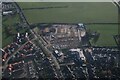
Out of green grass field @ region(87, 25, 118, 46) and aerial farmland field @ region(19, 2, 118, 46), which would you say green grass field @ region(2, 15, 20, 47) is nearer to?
aerial farmland field @ region(19, 2, 118, 46)

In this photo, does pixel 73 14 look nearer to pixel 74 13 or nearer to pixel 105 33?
pixel 74 13

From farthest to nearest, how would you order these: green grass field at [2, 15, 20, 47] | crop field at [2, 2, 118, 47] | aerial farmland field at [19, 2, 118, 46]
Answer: aerial farmland field at [19, 2, 118, 46] < crop field at [2, 2, 118, 47] < green grass field at [2, 15, 20, 47]

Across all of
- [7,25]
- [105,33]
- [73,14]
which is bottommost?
[105,33]

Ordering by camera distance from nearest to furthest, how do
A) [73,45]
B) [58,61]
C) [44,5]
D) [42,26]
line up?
1. [58,61]
2. [73,45]
3. [42,26]
4. [44,5]

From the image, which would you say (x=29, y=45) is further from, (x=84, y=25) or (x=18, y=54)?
(x=84, y=25)

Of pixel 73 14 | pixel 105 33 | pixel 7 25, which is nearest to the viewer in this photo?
pixel 105 33

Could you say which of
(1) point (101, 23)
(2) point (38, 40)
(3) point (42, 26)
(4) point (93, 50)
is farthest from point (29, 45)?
(1) point (101, 23)

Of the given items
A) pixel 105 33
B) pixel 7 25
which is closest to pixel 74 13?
pixel 105 33

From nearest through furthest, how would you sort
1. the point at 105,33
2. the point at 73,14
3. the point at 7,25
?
the point at 105,33 < the point at 7,25 < the point at 73,14

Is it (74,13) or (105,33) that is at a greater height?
(74,13)

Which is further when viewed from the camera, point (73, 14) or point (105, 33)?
point (73, 14)

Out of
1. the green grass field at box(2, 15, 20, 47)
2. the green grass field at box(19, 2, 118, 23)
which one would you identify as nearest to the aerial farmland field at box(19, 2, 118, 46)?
the green grass field at box(19, 2, 118, 23)
